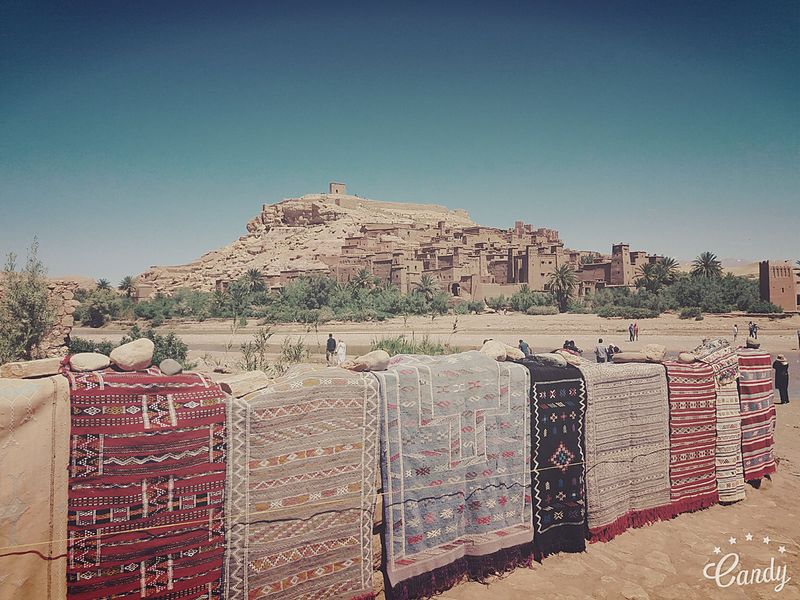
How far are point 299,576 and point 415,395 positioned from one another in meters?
1.26

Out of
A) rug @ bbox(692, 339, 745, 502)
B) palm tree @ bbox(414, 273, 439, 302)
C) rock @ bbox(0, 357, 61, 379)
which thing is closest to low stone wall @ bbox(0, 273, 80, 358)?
rock @ bbox(0, 357, 61, 379)

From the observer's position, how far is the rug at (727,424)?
480cm

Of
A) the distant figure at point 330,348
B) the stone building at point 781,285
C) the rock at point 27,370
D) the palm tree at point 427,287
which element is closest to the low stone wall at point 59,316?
the distant figure at point 330,348

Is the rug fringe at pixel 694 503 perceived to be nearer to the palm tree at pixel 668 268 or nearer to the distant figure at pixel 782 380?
the distant figure at pixel 782 380

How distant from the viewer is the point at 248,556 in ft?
8.96

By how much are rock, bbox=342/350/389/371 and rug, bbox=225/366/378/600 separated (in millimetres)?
128

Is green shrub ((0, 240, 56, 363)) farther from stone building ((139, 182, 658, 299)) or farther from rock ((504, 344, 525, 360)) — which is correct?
stone building ((139, 182, 658, 299))

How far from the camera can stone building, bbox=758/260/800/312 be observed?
30.3 metres

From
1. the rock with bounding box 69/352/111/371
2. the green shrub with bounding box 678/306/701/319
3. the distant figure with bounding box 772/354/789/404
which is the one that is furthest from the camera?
the green shrub with bounding box 678/306/701/319

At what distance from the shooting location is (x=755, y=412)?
5113mm

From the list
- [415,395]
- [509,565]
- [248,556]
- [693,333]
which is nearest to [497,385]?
[415,395]

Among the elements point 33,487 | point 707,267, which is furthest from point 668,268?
point 33,487

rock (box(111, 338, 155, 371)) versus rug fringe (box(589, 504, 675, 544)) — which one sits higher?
rock (box(111, 338, 155, 371))

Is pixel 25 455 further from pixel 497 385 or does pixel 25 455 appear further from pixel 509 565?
pixel 509 565
